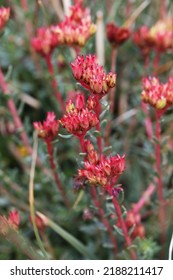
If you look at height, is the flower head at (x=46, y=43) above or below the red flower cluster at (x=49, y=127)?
above

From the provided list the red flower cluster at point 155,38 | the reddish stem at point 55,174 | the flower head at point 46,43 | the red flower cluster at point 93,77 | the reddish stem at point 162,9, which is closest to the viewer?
the red flower cluster at point 93,77

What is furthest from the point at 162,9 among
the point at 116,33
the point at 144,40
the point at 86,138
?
the point at 86,138

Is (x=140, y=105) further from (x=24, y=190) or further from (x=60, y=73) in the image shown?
(x=24, y=190)

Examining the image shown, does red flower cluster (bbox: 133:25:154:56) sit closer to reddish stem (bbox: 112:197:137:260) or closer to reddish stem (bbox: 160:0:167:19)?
reddish stem (bbox: 160:0:167:19)

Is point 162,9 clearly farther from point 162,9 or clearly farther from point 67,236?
point 67,236

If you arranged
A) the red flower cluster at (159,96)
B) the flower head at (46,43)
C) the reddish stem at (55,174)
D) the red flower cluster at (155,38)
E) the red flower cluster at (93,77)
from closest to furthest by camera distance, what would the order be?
the red flower cluster at (93,77)
the red flower cluster at (159,96)
the reddish stem at (55,174)
the flower head at (46,43)
the red flower cluster at (155,38)

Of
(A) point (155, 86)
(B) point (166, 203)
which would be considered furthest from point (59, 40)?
(B) point (166, 203)

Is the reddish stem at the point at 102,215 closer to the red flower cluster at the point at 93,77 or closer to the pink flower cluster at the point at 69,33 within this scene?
the red flower cluster at the point at 93,77

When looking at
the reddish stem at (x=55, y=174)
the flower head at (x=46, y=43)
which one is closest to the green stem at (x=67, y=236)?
the reddish stem at (x=55, y=174)
